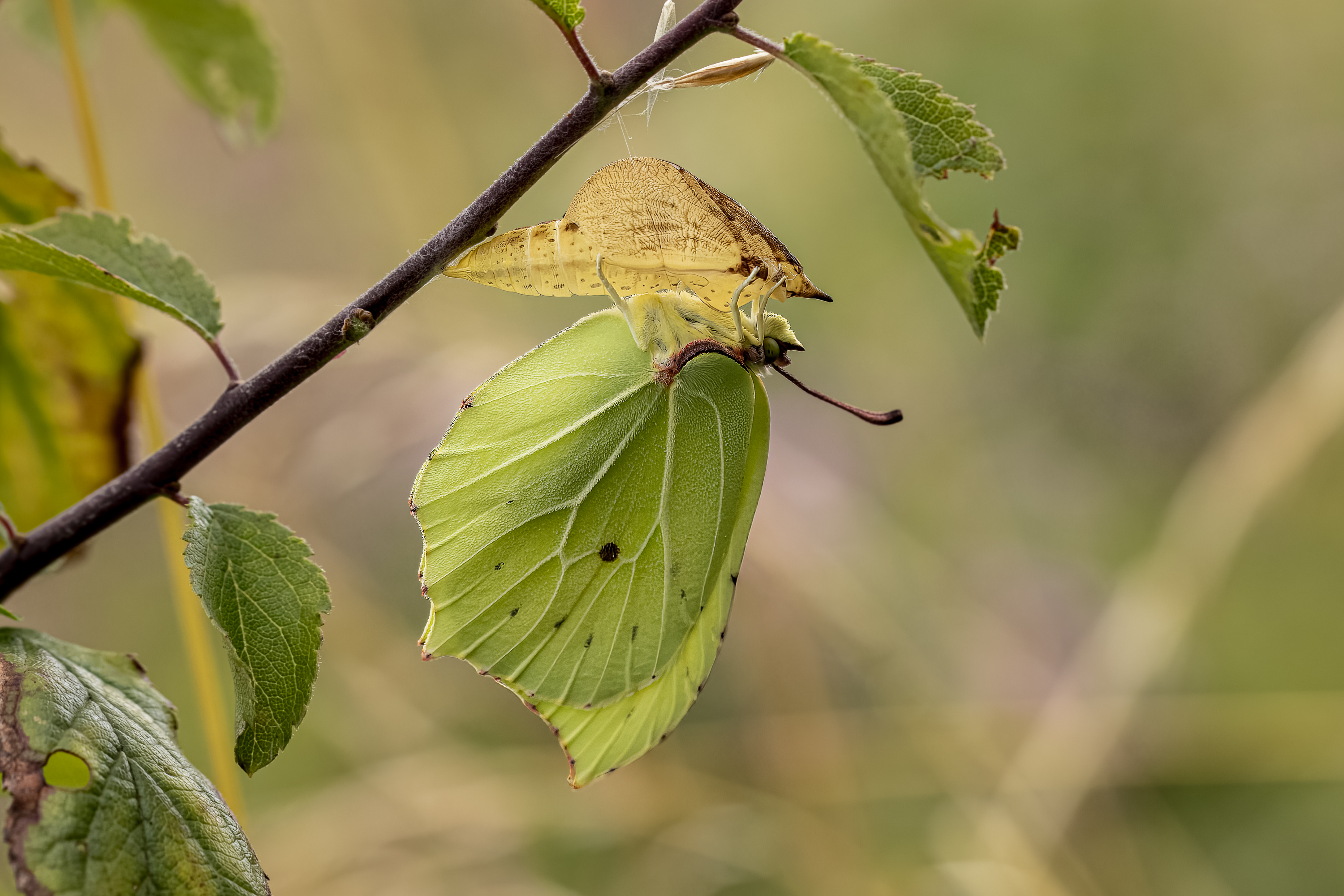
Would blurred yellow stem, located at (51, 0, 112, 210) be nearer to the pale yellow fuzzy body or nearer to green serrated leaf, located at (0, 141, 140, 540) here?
green serrated leaf, located at (0, 141, 140, 540)

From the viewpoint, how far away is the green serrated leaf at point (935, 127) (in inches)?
11.6

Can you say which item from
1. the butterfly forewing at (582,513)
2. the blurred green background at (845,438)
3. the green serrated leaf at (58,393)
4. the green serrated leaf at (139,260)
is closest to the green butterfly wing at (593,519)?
the butterfly forewing at (582,513)

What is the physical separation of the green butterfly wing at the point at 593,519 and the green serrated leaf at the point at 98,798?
12 cm

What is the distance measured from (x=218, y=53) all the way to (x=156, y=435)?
0.26m

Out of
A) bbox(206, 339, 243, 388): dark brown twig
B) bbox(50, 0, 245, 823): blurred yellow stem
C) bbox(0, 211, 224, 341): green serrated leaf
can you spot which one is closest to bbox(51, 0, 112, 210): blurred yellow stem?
bbox(50, 0, 245, 823): blurred yellow stem

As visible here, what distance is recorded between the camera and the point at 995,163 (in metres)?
0.29

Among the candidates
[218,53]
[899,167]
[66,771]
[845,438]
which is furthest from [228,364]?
[845,438]

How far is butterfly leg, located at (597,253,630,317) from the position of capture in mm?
384

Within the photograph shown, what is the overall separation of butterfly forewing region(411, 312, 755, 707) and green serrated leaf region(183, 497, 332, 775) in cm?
7

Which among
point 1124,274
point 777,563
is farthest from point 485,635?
point 1124,274

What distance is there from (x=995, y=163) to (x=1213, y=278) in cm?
139

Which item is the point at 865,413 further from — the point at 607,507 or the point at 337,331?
the point at 337,331

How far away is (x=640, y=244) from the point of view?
38cm

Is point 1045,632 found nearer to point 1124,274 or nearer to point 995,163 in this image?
point 1124,274
